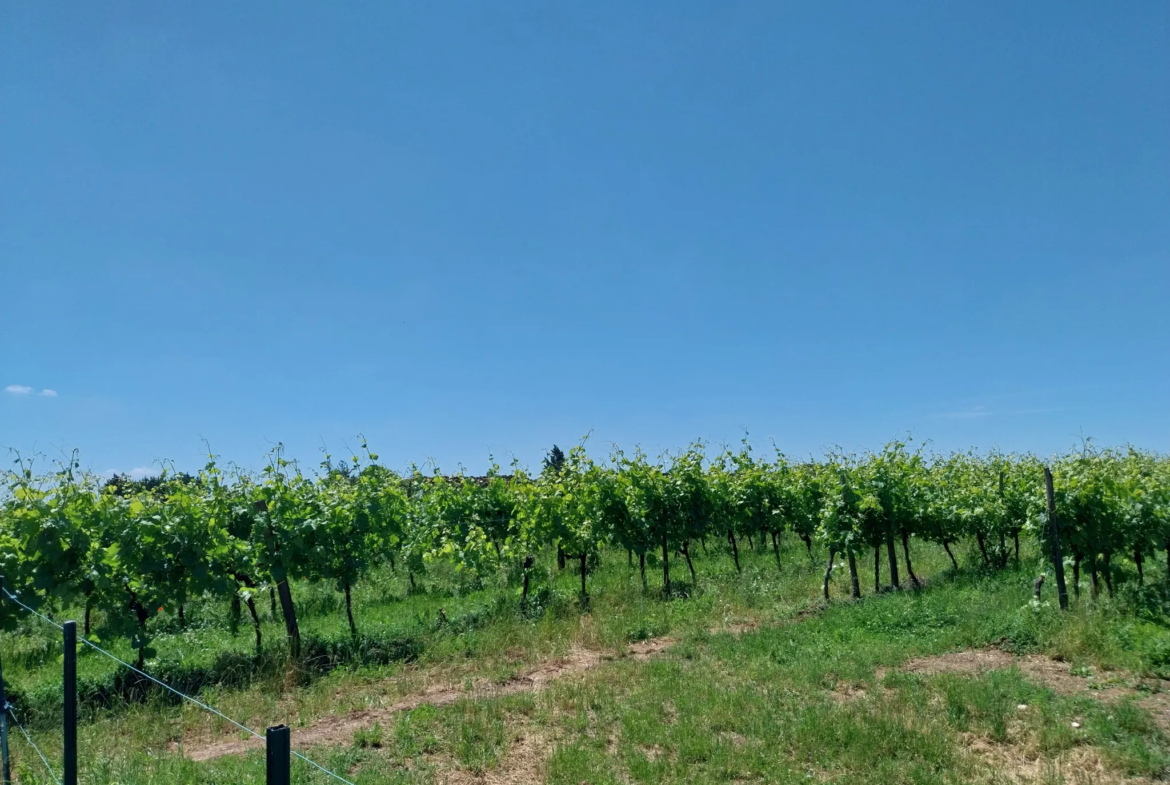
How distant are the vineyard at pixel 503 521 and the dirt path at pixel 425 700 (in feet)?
9.33

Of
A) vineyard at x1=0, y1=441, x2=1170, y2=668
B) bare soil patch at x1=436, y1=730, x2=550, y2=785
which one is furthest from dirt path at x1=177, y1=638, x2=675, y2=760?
vineyard at x1=0, y1=441, x2=1170, y2=668

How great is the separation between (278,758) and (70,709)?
1514 millimetres

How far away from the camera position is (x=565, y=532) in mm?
12953

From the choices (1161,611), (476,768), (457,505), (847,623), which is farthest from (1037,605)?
(457,505)

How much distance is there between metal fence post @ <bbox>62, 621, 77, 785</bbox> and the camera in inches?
122

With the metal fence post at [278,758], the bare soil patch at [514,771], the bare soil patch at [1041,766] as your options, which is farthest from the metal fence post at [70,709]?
the bare soil patch at [1041,766]

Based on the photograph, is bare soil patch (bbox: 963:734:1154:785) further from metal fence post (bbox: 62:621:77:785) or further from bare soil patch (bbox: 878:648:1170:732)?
metal fence post (bbox: 62:621:77:785)

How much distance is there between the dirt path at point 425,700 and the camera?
6.41 m

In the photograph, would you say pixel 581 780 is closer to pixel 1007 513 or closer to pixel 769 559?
pixel 1007 513

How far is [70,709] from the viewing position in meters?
3.19

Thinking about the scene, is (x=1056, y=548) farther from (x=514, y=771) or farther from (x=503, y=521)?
(x=503, y=521)

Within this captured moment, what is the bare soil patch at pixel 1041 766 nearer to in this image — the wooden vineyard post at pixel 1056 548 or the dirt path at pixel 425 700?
the dirt path at pixel 425 700

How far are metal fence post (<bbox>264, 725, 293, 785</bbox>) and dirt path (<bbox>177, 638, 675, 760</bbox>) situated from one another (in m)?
4.30

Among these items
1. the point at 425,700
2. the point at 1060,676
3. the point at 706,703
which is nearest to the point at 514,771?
the point at 706,703
